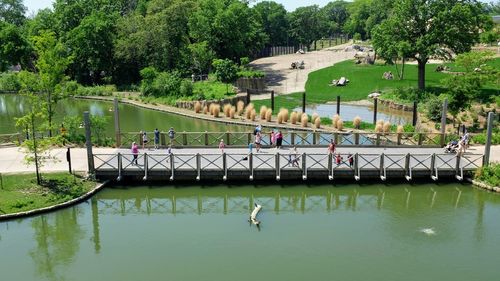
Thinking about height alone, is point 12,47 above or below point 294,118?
above

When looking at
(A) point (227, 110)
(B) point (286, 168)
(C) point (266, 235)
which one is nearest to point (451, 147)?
(B) point (286, 168)

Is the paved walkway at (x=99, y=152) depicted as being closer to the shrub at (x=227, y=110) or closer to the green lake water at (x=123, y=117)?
the green lake water at (x=123, y=117)

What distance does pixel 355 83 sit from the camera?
6706cm

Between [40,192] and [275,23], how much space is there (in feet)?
281

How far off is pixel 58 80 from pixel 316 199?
18.7m

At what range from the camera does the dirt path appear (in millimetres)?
67438

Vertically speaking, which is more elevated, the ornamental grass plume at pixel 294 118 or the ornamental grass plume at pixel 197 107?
the ornamental grass plume at pixel 197 107

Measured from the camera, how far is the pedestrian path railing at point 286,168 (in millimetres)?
28844

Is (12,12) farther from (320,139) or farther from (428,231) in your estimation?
(428,231)

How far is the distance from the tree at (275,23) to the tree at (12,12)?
4630 cm

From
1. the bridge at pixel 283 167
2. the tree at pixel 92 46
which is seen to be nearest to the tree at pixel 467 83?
the bridge at pixel 283 167

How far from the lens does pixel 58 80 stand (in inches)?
1350

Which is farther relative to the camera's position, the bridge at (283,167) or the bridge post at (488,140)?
the bridge at (283,167)

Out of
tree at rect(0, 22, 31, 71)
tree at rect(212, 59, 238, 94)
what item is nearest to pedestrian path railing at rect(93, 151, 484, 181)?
tree at rect(212, 59, 238, 94)
